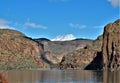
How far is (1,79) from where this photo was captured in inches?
1368
